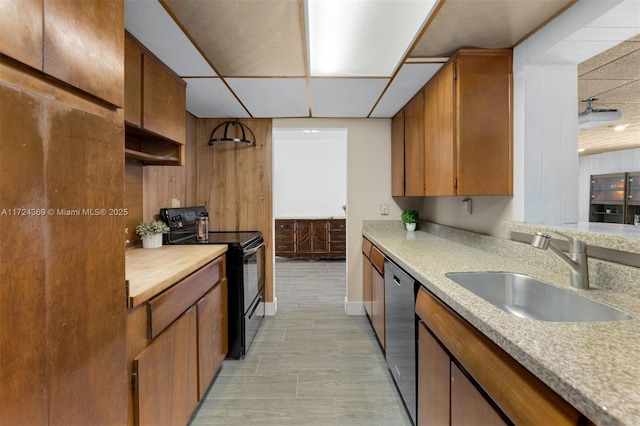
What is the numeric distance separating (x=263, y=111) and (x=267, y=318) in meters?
2.10

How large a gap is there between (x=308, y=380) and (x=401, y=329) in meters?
0.79

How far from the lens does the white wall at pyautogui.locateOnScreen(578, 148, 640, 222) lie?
530cm

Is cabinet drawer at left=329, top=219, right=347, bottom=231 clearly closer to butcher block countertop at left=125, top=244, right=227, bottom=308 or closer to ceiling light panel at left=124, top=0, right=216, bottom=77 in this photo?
butcher block countertop at left=125, top=244, right=227, bottom=308

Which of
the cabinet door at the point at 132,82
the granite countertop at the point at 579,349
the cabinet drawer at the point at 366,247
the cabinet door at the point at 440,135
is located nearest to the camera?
the granite countertop at the point at 579,349

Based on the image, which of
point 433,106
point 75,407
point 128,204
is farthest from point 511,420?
point 128,204

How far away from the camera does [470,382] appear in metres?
0.91

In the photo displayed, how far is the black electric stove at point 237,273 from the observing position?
213 centimetres

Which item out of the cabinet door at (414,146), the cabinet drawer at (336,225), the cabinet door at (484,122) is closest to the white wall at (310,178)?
the cabinet drawer at (336,225)

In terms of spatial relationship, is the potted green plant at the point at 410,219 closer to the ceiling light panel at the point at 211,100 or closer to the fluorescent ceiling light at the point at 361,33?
the fluorescent ceiling light at the point at 361,33

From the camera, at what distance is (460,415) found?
96 cm

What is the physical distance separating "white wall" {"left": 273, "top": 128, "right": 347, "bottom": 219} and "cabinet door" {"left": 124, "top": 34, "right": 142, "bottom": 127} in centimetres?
463

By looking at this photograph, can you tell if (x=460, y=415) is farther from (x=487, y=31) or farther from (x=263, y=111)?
(x=263, y=111)

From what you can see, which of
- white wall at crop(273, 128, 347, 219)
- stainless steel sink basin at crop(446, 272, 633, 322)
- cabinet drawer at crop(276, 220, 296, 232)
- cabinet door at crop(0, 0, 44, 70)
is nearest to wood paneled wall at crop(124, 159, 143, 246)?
A: cabinet door at crop(0, 0, 44, 70)

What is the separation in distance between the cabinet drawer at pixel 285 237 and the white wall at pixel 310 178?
78cm
